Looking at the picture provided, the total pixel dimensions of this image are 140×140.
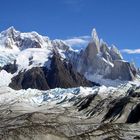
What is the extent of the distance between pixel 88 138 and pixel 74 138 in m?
13.3

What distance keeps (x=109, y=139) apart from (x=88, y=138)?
6983mm

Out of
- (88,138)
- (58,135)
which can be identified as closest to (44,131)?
(58,135)

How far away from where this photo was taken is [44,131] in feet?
584

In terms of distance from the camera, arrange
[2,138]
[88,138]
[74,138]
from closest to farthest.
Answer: [2,138]
[74,138]
[88,138]

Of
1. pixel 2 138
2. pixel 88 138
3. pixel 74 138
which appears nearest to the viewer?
pixel 2 138

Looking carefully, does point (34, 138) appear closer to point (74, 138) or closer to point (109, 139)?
point (74, 138)

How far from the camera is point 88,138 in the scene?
198m

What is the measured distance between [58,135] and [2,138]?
17362 millimetres

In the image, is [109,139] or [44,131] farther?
[109,139]

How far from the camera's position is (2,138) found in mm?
167250

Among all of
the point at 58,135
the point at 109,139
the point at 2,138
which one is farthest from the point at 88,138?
the point at 2,138

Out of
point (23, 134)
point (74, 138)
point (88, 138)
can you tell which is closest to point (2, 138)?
point (23, 134)

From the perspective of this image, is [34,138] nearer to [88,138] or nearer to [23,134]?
[23,134]

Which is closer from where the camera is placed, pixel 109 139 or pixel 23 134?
pixel 23 134
